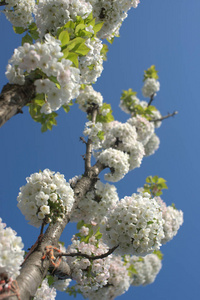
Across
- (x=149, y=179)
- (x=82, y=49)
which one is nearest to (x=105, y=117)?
(x=149, y=179)

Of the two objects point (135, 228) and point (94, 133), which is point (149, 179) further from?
point (135, 228)

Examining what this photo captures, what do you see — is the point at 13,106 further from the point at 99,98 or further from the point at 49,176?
the point at 99,98

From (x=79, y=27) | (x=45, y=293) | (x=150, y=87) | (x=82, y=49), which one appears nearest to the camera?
(x=82, y=49)

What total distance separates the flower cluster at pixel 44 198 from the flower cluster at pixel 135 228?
986 millimetres

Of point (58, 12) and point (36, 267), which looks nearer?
point (36, 267)

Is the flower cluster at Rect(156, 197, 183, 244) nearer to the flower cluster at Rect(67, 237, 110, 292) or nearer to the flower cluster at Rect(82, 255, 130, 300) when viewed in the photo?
the flower cluster at Rect(82, 255, 130, 300)

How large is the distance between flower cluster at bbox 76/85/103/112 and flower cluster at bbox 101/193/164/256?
12.5 feet

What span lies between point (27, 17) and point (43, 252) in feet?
14.1

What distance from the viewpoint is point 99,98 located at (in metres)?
6.92

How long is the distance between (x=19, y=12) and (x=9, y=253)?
4425mm

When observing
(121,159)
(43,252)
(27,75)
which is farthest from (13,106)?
(121,159)

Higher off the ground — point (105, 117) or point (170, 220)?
point (105, 117)

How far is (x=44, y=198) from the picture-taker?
3.07 metres

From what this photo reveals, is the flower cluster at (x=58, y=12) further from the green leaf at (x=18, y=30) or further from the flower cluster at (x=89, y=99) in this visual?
the flower cluster at (x=89, y=99)
